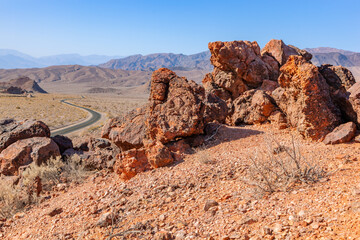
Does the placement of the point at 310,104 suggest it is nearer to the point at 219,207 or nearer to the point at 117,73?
the point at 219,207

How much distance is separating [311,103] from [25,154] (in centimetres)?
898

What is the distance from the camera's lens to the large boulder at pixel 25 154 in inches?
344

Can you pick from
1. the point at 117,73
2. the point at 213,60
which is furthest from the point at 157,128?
the point at 117,73

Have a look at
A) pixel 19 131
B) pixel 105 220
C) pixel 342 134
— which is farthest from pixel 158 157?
pixel 19 131

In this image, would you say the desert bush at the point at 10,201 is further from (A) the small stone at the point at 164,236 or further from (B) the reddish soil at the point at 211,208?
(A) the small stone at the point at 164,236

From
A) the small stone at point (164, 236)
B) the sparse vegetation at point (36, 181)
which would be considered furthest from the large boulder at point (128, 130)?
the small stone at point (164, 236)

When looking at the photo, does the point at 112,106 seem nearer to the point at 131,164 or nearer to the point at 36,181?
the point at 36,181

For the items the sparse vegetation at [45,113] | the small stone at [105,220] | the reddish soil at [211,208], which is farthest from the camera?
Result: the sparse vegetation at [45,113]

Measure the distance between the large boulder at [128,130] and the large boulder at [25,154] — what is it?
1967mm

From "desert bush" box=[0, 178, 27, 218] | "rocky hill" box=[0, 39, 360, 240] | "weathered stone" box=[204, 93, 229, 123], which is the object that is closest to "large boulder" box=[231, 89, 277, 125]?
"rocky hill" box=[0, 39, 360, 240]

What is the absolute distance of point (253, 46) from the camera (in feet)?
40.6

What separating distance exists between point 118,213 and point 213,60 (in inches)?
363

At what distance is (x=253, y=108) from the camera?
9359 millimetres

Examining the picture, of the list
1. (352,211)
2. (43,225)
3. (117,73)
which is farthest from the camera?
(117,73)
